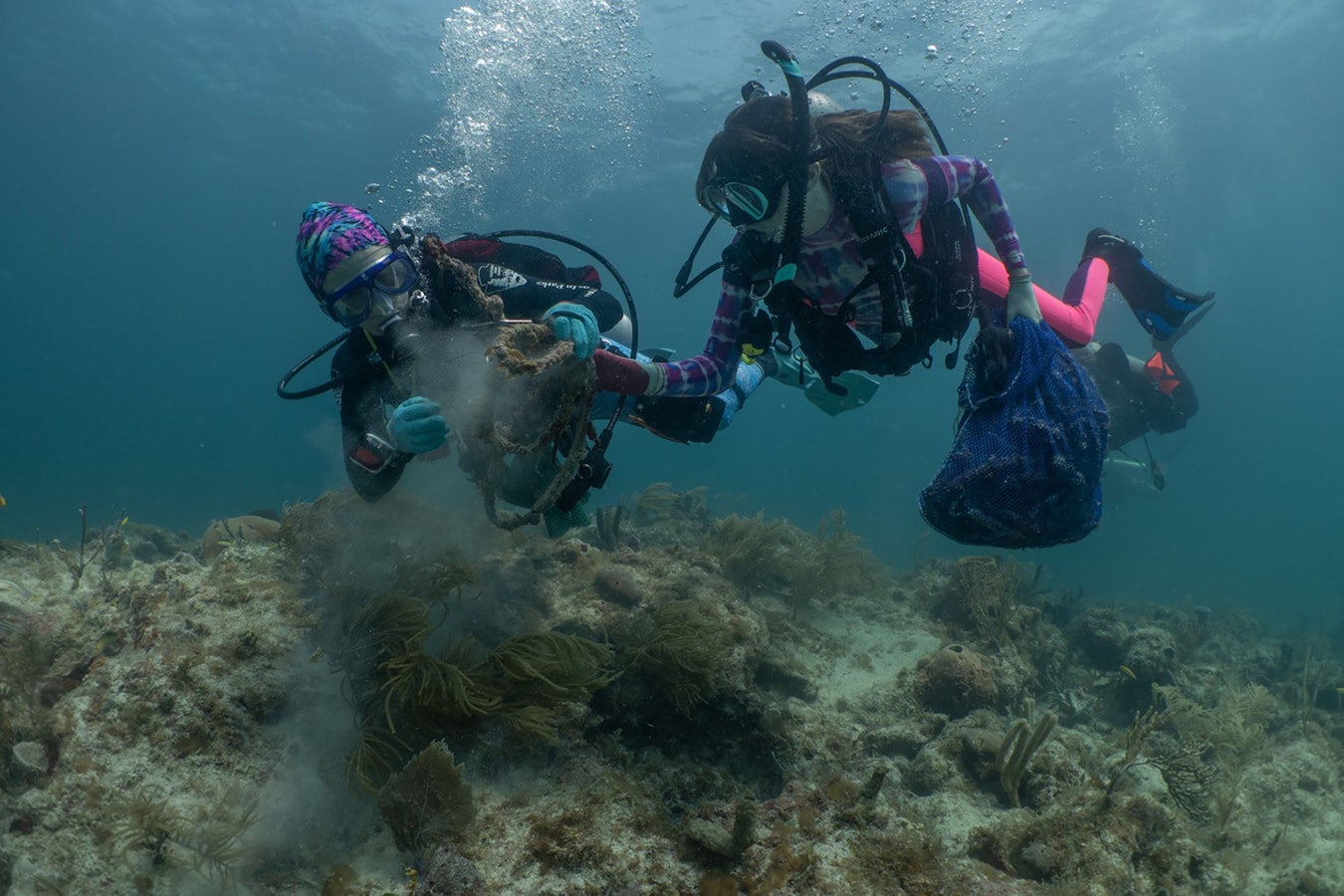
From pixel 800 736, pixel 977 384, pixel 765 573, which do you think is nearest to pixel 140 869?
pixel 800 736

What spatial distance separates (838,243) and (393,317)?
2.76 metres

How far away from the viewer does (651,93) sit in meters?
27.3

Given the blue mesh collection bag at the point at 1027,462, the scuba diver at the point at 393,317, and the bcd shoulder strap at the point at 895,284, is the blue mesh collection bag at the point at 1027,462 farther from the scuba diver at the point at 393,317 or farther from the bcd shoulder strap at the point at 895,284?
the scuba diver at the point at 393,317

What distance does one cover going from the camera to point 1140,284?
5117 mm

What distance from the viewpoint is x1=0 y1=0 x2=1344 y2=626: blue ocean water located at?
76.5 feet

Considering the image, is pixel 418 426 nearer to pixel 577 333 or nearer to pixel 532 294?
pixel 577 333

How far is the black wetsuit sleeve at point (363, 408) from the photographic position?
4148 millimetres

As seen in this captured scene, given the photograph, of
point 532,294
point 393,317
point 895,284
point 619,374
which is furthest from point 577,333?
point 895,284

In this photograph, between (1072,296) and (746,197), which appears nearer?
(746,197)

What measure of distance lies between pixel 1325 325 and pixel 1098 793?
4497 inches

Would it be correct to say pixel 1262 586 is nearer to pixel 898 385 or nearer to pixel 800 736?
pixel 800 736

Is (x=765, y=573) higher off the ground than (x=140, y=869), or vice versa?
(x=765, y=573)

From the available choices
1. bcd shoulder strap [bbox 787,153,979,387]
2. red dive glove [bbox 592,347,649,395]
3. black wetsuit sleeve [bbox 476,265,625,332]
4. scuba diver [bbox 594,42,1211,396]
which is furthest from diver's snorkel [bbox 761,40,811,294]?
black wetsuit sleeve [bbox 476,265,625,332]

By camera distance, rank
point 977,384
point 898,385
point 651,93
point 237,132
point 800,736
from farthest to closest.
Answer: point 898,385, point 237,132, point 651,93, point 800,736, point 977,384
